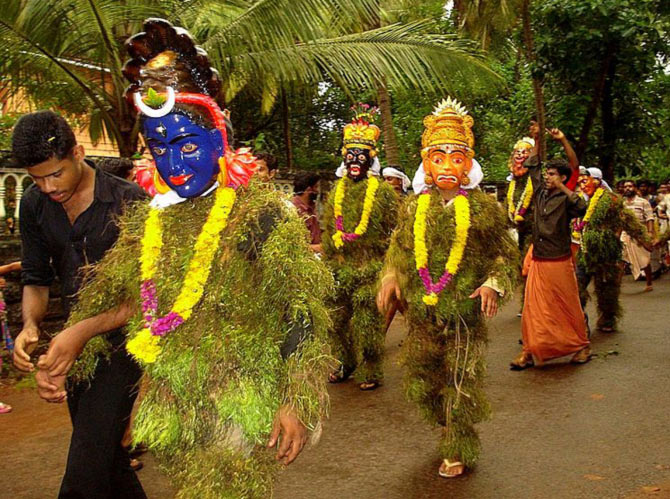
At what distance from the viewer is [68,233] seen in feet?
11.4

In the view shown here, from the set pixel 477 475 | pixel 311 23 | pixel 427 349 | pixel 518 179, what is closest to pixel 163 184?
pixel 427 349

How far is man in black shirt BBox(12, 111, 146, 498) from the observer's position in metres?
2.96

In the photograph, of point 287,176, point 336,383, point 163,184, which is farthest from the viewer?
point 287,176

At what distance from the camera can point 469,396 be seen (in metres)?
4.93

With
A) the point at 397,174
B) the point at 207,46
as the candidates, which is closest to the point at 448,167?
the point at 207,46

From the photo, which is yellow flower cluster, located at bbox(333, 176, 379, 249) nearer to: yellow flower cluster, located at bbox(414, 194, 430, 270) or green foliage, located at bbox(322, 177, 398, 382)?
green foliage, located at bbox(322, 177, 398, 382)

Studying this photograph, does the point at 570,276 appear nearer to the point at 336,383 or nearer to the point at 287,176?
the point at 336,383

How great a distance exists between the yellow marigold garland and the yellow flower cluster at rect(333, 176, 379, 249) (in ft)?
6.51

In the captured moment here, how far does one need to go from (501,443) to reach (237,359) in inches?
132

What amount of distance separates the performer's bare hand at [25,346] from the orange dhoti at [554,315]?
5609 millimetres

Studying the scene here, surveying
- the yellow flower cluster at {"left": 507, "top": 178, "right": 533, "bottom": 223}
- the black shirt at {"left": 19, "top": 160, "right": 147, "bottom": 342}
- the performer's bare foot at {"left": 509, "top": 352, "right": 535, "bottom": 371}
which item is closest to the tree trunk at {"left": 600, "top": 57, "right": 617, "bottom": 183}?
the yellow flower cluster at {"left": 507, "top": 178, "right": 533, "bottom": 223}

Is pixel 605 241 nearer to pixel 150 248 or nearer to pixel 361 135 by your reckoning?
pixel 361 135

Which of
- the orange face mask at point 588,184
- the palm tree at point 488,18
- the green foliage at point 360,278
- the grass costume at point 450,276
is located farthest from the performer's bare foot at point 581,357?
the palm tree at point 488,18

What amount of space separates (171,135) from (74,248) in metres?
0.79
